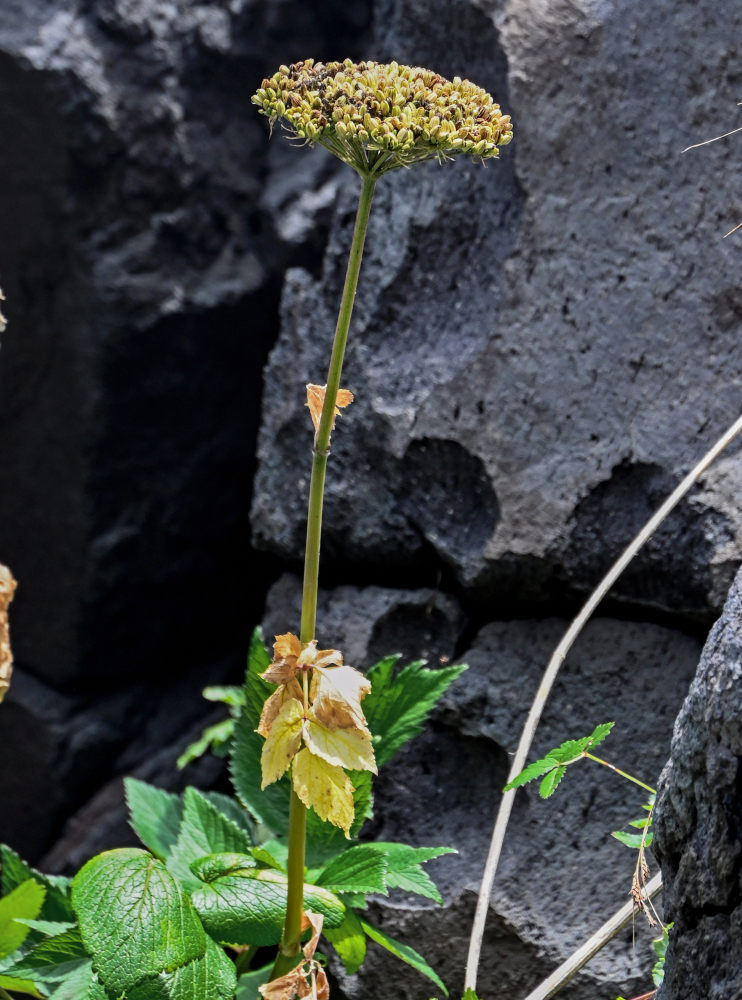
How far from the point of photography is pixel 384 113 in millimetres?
1121

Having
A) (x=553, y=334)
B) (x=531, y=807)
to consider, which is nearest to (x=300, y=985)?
(x=531, y=807)

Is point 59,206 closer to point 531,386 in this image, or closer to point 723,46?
point 531,386

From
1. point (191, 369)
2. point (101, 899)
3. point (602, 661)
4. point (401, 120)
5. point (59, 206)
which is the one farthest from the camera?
point (191, 369)

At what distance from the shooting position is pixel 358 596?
2.13 m

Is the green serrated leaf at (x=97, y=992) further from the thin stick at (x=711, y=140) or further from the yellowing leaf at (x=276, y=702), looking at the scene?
the thin stick at (x=711, y=140)

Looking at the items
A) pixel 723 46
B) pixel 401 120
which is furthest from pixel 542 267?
pixel 401 120

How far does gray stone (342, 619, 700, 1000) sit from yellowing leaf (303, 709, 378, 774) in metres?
0.69

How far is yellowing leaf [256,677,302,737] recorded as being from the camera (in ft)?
3.98

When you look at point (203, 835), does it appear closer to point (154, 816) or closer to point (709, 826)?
point (154, 816)

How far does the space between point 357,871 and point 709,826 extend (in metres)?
0.71

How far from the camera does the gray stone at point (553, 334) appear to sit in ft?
6.19

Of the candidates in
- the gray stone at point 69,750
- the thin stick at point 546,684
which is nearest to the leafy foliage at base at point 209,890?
the thin stick at point 546,684

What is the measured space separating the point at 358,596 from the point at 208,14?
72.0 inches

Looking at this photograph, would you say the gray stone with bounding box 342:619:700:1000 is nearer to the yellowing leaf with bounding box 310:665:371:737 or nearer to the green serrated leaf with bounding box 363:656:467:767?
the green serrated leaf with bounding box 363:656:467:767
